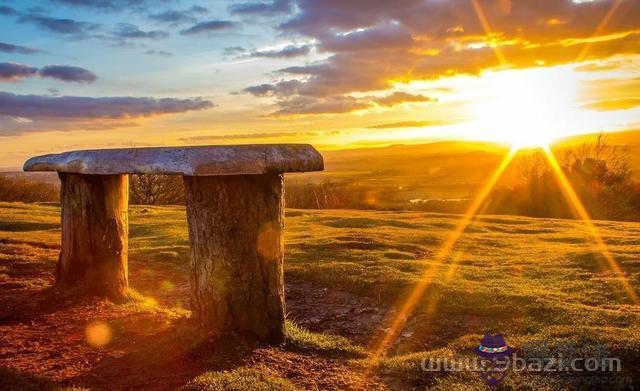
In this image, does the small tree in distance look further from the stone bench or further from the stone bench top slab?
the stone bench

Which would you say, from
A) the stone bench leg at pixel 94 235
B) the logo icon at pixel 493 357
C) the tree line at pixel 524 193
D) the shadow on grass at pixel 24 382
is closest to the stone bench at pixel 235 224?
the stone bench leg at pixel 94 235

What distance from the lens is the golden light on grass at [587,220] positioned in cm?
1160

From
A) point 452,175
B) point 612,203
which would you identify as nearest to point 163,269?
point 612,203

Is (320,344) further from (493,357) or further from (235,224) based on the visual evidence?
(493,357)

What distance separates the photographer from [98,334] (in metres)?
6.93

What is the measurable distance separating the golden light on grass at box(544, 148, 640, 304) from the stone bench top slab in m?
7.85

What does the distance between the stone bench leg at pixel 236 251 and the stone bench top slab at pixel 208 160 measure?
46 cm

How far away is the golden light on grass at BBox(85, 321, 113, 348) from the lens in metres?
6.63

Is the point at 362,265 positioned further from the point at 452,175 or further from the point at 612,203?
the point at 452,175

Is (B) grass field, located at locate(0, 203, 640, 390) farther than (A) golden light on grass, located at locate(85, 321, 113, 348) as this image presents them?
No

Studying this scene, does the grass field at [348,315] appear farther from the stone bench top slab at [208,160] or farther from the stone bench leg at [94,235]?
the stone bench top slab at [208,160]

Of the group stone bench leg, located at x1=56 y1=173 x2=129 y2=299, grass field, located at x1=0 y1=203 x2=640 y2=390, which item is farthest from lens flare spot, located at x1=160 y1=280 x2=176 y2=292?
stone bench leg, located at x1=56 y1=173 x2=129 y2=299

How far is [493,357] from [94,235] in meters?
→ 6.25

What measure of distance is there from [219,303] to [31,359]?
214 cm
